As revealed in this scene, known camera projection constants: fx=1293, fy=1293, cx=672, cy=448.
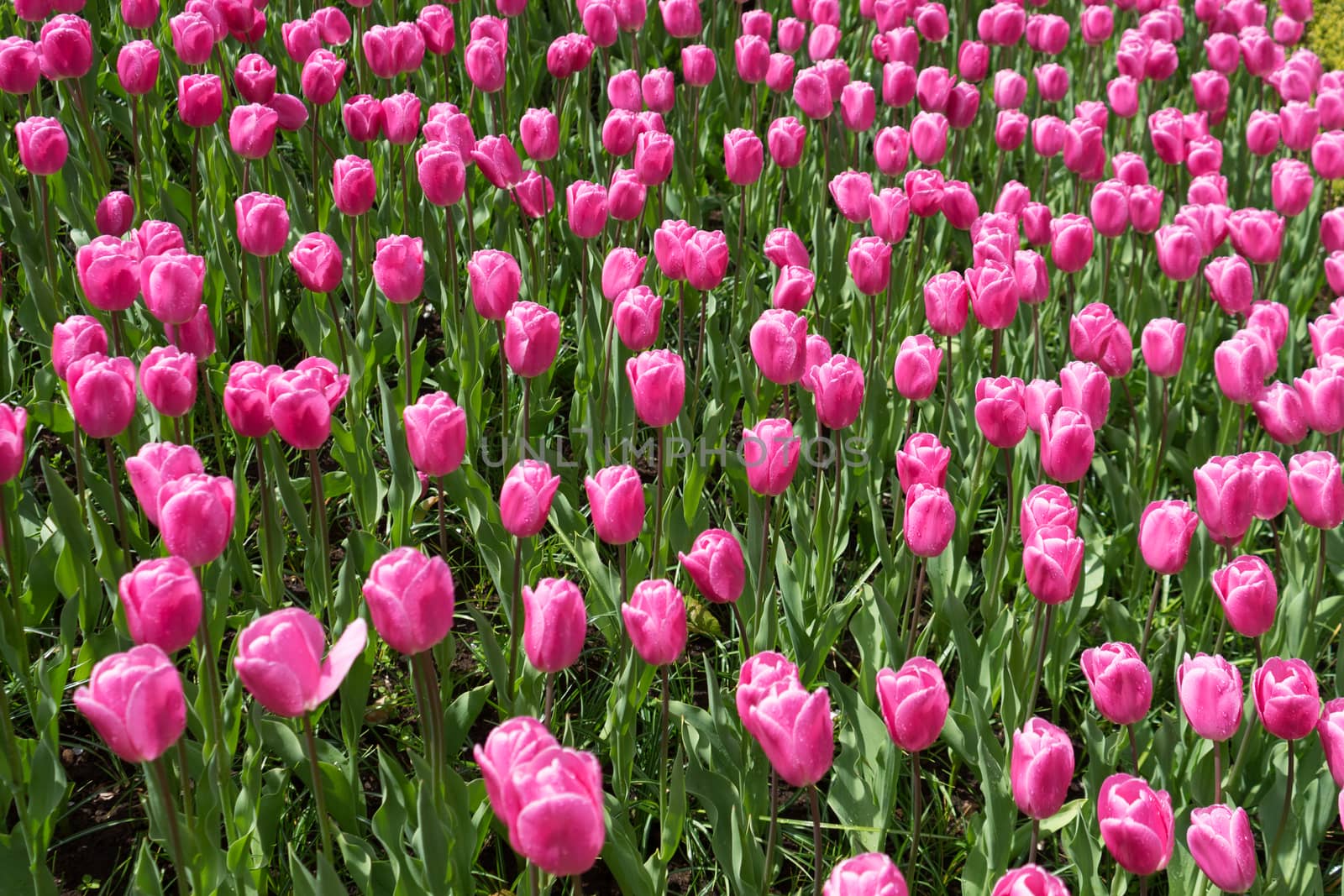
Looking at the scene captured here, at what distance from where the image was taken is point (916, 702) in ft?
5.38

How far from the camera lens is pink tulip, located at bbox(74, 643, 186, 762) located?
4.46 feet

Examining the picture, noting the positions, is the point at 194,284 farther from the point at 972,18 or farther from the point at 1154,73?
the point at 972,18

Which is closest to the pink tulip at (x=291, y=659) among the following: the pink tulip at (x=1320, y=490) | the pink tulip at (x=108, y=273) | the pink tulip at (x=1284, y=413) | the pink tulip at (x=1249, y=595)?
the pink tulip at (x=108, y=273)

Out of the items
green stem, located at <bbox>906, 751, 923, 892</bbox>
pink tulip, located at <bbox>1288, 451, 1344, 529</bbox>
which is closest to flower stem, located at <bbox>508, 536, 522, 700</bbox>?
green stem, located at <bbox>906, 751, 923, 892</bbox>

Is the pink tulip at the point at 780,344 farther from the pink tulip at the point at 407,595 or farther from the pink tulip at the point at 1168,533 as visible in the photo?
the pink tulip at the point at 407,595

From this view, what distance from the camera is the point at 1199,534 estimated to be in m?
2.80

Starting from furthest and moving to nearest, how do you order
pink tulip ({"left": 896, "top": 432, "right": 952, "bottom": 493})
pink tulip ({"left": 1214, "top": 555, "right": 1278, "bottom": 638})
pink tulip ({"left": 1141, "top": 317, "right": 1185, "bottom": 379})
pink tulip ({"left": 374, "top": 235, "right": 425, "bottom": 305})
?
pink tulip ({"left": 1141, "top": 317, "right": 1185, "bottom": 379})
pink tulip ({"left": 374, "top": 235, "right": 425, "bottom": 305})
pink tulip ({"left": 896, "top": 432, "right": 952, "bottom": 493})
pink tulip ({"left": 1214, "top": 555, "right": 1278, "bottom": 638})

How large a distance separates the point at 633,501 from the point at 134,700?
77 cm

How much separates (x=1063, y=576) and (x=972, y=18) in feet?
15.1

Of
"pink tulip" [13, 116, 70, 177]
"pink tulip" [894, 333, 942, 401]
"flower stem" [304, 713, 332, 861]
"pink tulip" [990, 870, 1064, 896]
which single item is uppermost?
"pink tulip" [13, 116, 70, 177]

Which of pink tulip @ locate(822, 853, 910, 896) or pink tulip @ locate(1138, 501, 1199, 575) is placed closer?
pink tulip @ locate(822, 853, 910, 896)

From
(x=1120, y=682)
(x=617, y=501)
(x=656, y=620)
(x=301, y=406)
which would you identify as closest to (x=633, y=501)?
(x=617, y=501)

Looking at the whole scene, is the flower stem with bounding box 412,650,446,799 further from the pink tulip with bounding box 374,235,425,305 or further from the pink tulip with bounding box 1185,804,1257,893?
the pink tulip with bounding box 374,235,425,305

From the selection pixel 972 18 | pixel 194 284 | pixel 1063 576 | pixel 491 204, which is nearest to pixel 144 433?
pixel 194 284
